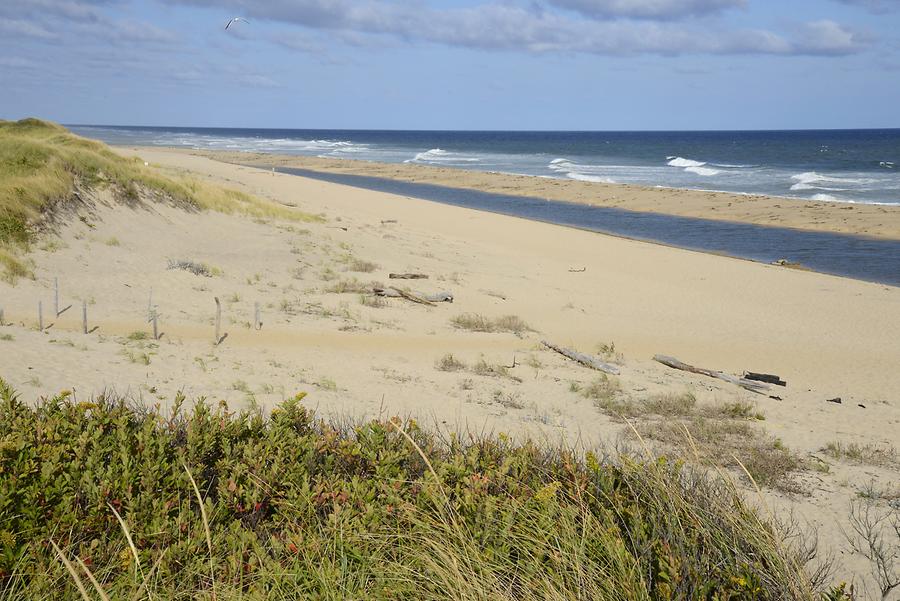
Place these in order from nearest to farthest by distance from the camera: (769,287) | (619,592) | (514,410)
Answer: (619,592) < (514,410) < (769,287)

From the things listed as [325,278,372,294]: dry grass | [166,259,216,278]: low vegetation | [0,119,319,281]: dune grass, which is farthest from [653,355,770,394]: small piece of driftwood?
[0,119,319,281]: dune grass

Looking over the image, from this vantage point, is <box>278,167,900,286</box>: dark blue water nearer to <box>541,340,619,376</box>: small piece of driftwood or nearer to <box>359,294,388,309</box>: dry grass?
<box>541,340,619,376</box>: small piece of driftwood

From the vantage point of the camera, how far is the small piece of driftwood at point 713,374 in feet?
39.8

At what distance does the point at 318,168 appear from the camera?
7431cm

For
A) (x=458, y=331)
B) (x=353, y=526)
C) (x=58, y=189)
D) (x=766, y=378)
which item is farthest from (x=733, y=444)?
(x=58, y=189)

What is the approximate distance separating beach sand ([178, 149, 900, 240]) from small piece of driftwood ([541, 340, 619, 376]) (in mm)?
26685

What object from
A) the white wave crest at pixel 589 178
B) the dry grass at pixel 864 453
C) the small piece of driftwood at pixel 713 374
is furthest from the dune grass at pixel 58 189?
the white wave crest at pixel 589 178

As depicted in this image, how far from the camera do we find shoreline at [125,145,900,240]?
3738 centimetres

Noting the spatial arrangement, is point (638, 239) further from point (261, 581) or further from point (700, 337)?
point (261, 581)

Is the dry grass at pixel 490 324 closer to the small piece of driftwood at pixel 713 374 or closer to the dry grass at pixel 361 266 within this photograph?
the small piece of driftwood at pixel 713 374

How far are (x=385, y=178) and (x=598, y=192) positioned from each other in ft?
67.1

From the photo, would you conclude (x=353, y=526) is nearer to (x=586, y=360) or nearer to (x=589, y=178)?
(x=586, y=360)

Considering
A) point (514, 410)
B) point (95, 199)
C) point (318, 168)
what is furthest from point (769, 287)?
point (318, 168)

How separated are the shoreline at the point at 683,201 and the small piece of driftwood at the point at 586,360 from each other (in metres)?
26.2
